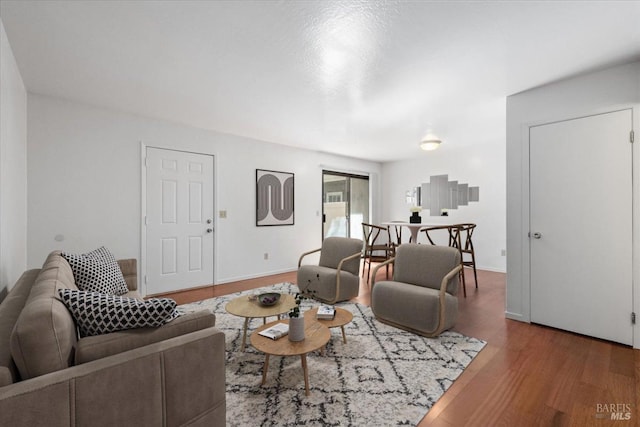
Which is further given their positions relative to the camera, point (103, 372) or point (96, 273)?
point (96, 273)

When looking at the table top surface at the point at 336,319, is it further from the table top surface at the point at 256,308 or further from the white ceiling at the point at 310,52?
the white ceiling at the point at 310,52

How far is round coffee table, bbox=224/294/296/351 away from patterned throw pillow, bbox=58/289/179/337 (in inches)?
38.9

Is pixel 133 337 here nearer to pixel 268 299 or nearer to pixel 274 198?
pixel 268 299

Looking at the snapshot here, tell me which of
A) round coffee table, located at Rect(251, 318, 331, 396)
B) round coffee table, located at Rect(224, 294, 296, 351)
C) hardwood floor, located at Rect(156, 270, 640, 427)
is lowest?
hardwood floor, located at Rect(156, 270, 640, 427)

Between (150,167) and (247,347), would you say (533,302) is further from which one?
(150,167)

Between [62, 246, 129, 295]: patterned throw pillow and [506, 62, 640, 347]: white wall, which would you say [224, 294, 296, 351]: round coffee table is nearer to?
[62, 246, 129, 295]: patterned throw pillow

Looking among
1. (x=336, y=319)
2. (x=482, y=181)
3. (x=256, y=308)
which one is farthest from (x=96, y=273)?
(x=482, y=181)

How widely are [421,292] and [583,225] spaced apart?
161cm

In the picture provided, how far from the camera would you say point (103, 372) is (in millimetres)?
1001

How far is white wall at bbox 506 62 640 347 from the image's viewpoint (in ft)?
7.82

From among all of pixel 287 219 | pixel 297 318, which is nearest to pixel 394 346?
pixel 297 318

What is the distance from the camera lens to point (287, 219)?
17.5 ft

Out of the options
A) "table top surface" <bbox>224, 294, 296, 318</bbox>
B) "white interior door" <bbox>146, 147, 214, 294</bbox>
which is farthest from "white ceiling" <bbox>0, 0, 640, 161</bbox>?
"table top surface" <bbox>224, 294, 296, 318</bbox>

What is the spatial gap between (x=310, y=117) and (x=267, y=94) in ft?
2.73
